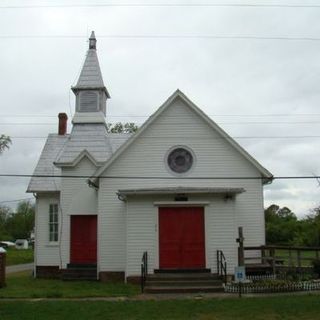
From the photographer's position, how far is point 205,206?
23.2 metres

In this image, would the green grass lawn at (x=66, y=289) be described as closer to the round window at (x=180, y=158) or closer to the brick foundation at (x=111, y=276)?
the brick foundation at (x=111, y=276)

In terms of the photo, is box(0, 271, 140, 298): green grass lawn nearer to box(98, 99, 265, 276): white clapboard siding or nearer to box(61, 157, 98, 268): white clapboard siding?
box(98, 99, 265, 276): white clapboard siding

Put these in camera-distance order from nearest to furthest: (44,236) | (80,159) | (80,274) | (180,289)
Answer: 1. (180,289)
2. (80,274)
3. (80,159)
4. (44,236)

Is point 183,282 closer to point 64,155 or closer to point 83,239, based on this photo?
point 83,239

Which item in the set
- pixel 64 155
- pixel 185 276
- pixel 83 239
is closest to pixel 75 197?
pixel 83 239

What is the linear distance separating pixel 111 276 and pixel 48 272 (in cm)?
437

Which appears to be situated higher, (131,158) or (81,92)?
(81,92)

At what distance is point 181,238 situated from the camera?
2306 centimetres

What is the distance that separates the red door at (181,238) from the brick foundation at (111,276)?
2591 millimetres

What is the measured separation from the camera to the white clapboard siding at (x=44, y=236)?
27609 mm

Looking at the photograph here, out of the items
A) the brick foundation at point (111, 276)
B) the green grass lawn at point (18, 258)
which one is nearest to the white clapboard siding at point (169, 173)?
the brick foundation at point (111, 276)

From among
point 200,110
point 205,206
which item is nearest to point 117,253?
point 205,206

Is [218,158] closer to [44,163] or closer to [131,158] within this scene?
[131,158]

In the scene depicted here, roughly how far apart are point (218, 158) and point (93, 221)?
6.51 m
